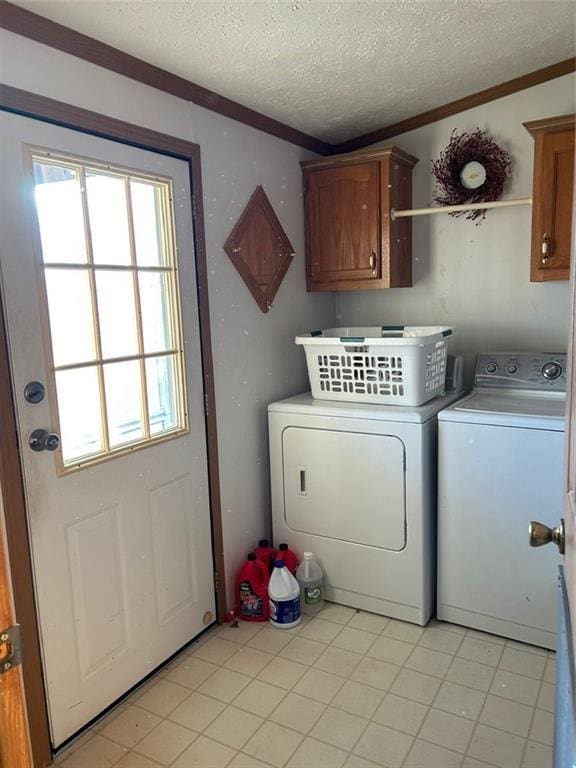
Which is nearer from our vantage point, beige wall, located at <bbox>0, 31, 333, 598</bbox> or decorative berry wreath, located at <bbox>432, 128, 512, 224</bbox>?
beige wall, located at <bbox>0, 31, 333, 598</bbox>

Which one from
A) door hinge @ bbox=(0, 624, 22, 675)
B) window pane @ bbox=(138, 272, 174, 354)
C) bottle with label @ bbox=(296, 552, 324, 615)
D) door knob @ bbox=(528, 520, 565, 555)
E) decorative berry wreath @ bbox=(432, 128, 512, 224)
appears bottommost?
bottle with label @ bbox=(296, 552, 324, 615)

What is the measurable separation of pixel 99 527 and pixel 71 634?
0.33 metres

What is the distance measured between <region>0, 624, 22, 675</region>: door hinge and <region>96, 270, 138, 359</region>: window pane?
1222 millimetres

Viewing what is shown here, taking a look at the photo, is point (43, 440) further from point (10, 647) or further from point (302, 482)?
point (302, 482)

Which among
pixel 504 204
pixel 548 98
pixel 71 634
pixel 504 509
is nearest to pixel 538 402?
pixel 504 509

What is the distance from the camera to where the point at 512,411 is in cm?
227

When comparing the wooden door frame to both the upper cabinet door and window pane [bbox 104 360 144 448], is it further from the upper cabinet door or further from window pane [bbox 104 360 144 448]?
the upper cabinet door

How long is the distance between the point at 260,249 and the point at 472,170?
1065 mm

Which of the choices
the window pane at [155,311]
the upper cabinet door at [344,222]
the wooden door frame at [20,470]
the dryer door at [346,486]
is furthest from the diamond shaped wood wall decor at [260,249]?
the dryer door at [346,486]

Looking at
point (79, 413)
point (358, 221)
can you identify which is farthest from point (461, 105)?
point (79, 413)

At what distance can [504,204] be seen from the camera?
2504mm

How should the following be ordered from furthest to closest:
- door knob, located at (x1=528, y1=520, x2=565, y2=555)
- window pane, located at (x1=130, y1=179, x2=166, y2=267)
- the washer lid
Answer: the washer lid → window pane, located at (x1=130, y1=179, x2=166, y2=267) → door knob, located at (x1=528, y1=520, x2=565, y2=555)

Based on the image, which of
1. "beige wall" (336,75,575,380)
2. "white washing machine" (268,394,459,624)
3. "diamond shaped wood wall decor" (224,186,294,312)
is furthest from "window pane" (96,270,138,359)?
"beige wall" (336,75,575,380)

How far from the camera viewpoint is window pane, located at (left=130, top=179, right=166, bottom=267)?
202 cm
